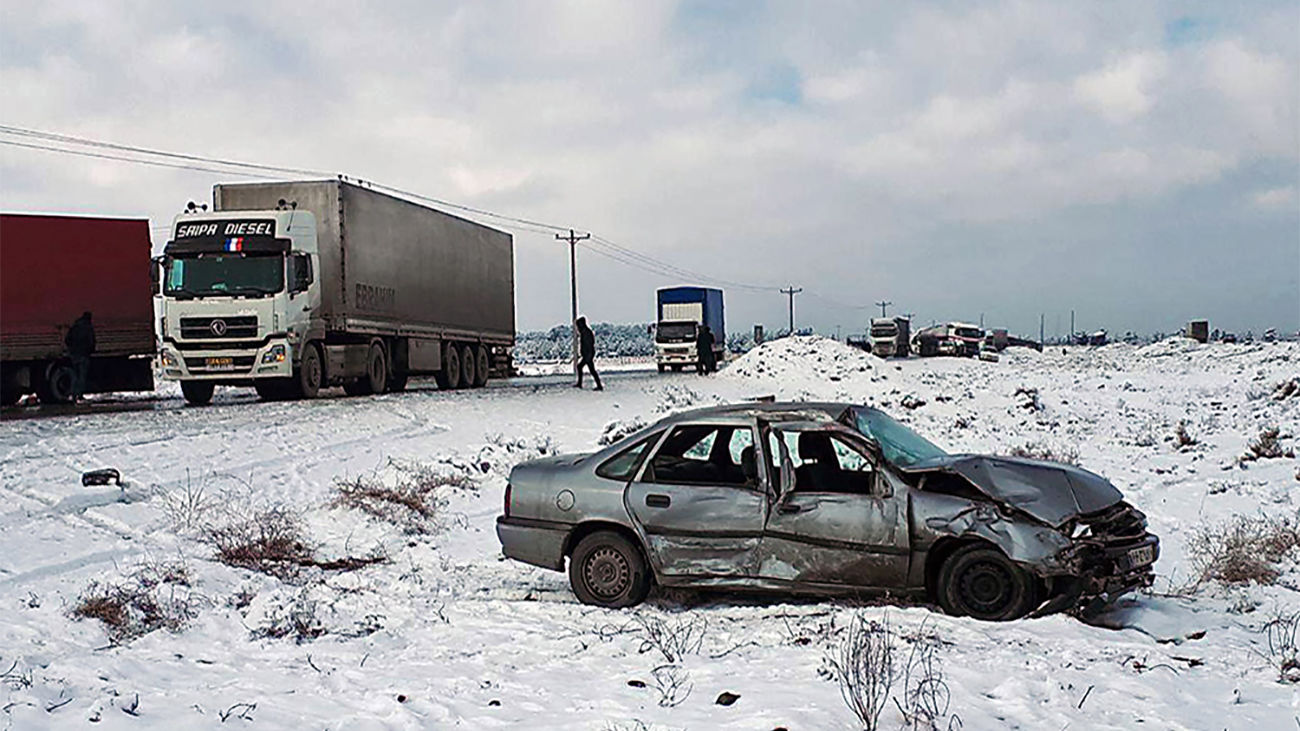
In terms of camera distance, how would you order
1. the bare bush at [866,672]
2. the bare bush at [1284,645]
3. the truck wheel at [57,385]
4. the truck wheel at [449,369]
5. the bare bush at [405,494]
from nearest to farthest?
the bare bush at [866,672] < the bare bush at [1284,645] < the bare bush at [405,494] < the truck wheel at [57,385] < the truck wheel at [449,369]

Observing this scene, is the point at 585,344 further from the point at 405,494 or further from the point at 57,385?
the point at 405,494

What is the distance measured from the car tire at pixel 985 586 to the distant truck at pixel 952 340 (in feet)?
222

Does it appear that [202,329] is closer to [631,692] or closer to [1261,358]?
[631,692]

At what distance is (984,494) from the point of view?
750 cm

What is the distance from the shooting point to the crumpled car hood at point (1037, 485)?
7340 mm

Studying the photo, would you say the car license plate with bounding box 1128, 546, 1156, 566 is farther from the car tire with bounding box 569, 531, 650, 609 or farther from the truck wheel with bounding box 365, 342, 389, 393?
the truck wheel with bounding box 365, 342, 389, 393

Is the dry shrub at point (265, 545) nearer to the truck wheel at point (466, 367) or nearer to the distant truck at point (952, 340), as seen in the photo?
the truck wheel at point (466, 367)

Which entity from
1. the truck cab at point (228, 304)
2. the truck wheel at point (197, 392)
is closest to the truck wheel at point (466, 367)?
the truck wheel at point (197, 392)

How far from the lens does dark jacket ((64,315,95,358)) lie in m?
22.8

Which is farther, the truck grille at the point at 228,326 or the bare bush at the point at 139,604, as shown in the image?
the truck grille at the point at 228,326

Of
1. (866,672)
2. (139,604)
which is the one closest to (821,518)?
(866,672)

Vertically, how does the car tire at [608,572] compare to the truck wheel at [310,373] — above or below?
below

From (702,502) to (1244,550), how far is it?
4.70 m

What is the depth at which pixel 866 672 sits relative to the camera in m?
5.59
